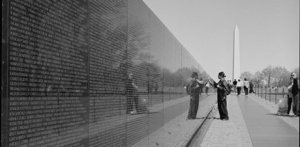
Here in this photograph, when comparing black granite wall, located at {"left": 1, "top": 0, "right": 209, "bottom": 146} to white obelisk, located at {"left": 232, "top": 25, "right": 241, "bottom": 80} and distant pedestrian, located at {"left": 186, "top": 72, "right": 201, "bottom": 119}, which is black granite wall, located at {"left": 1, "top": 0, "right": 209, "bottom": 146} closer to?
distant pedestrian, located at {"left": 186, "top": 72, "right": 201, "bottom": 119}

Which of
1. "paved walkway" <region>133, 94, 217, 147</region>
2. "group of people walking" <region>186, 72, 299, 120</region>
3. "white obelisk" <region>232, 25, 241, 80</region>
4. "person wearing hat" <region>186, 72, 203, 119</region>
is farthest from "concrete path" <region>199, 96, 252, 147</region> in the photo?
"white obelisk" <region>232, 25, 241, 80</region>

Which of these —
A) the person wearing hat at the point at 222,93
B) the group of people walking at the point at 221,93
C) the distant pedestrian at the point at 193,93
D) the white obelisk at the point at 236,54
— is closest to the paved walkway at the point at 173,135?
the distant pedestrian at the point at 193,93

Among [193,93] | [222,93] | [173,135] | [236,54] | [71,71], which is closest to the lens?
[71,71]

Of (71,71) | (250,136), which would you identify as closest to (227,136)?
(250,136)

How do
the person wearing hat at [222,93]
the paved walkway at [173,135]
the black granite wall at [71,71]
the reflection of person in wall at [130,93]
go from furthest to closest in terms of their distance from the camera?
the person wearing hat at [222,93], the paved walkway at [173,135], the reflection of person in wall at [130,93], the black granite wall at [71,71]

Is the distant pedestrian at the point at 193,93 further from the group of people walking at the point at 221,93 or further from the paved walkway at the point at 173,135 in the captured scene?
the paved walkway at the point at 173,135

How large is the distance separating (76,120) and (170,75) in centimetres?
658

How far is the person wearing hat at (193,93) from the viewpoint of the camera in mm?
13364

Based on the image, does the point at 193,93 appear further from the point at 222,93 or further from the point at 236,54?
the point at 236,54

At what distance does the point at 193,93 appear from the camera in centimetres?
1416

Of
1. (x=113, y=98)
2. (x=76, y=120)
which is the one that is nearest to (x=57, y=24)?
(x=76, y=120)

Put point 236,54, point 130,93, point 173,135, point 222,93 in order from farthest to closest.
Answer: point 236,54
point 222,93
point 173,135
point 130,93

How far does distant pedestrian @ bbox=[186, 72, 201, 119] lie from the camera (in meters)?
13.4

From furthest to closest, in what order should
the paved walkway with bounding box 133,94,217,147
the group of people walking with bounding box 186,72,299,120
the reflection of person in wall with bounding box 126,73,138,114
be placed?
the group of people walking with bounding box 186,72,299,120 < the paved walkway with bounding box 133,94,217,147 < the reflection of person in wall with bounding box 126,73,138,114
